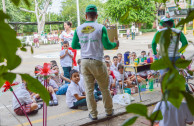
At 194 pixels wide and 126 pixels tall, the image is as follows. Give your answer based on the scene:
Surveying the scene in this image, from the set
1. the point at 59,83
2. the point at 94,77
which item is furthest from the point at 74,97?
the point at 59,83

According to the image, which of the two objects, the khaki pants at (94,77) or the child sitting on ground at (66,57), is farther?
the child sitting on ground at (66,57)

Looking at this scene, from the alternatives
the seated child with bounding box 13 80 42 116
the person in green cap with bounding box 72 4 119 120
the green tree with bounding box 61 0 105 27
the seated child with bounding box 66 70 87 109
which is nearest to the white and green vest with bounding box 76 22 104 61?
the person in green cap with bounding box 72 4 119 120

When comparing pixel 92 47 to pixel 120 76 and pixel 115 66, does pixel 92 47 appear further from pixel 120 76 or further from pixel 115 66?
pixel 115 66

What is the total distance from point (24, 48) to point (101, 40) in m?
2.88

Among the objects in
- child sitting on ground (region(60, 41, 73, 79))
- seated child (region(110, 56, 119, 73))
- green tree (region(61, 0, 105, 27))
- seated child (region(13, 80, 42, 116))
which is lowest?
seated child (region(13, 80, 42, 116))

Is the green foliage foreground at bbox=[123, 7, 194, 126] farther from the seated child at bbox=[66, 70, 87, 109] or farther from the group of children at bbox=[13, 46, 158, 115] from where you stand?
the seated child at bbox=[66, 70, 87, 109]

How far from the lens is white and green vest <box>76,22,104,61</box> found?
3507mm

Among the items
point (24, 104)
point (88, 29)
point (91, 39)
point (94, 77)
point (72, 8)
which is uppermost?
point (72, 8)

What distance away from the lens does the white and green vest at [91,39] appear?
11.5ft

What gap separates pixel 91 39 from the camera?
3525mm

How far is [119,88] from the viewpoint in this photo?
5707mm

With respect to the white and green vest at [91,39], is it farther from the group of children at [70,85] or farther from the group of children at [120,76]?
the group of children at [120,76]

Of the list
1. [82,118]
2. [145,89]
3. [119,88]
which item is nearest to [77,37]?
[82,118]

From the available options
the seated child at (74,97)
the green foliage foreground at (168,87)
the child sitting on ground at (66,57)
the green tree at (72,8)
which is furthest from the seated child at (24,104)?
the green tree at (72,8)
